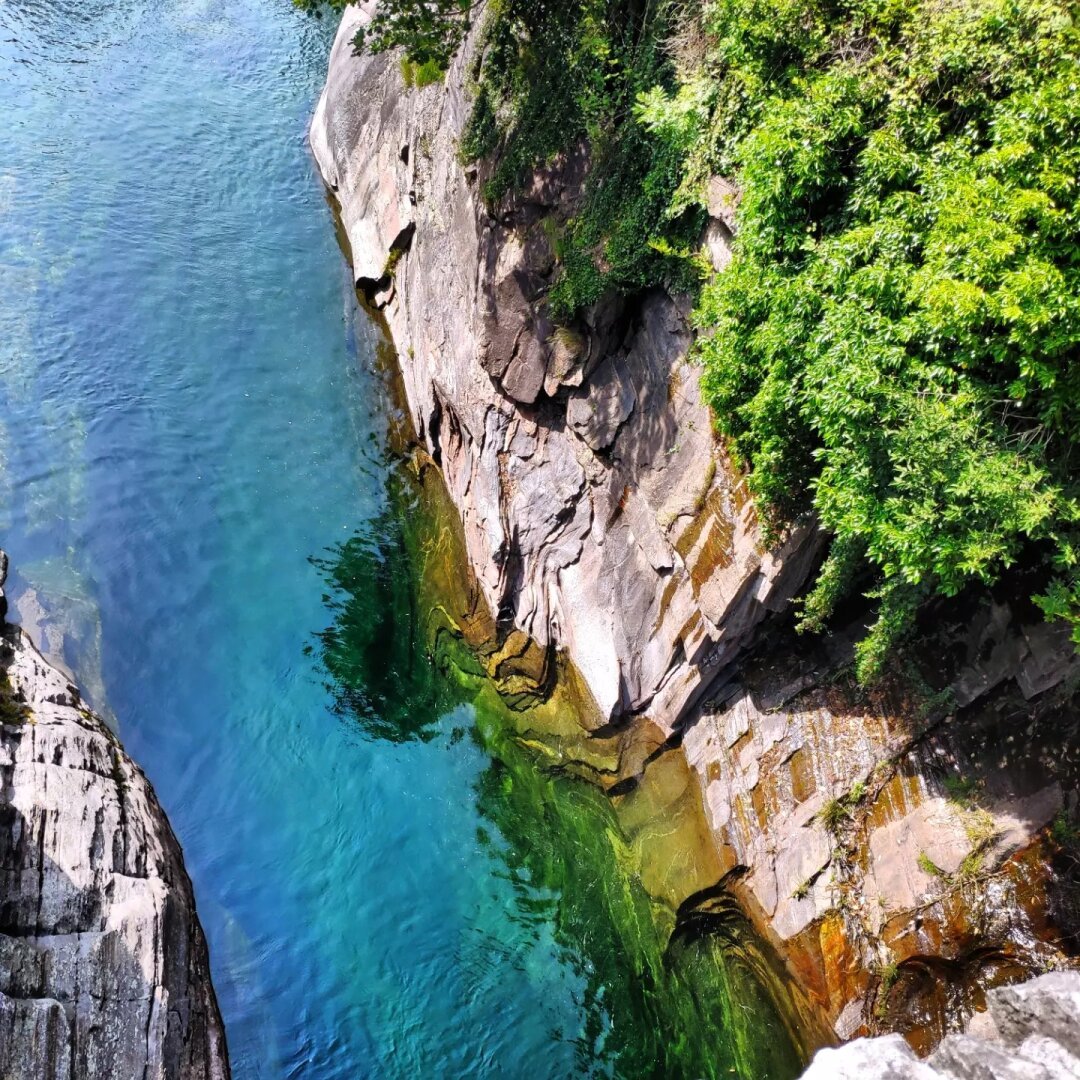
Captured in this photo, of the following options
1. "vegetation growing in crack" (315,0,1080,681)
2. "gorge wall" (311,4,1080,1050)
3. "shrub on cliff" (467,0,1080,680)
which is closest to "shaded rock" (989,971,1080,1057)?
"vegetation growing in crack" (315,0,1080,681)

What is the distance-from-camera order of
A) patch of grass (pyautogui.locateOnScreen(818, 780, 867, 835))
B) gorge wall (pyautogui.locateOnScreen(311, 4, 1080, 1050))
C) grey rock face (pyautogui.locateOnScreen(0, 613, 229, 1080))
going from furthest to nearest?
patch of grass (pyautogui.locateOnScreen(818, 780, 867, 835)), gorge wall (pyautogui.locateOnScreen(311, 4, 1080, 1050)), grey rock face (pyautogui.locateOnScreen(0, 613, 229, 1080))

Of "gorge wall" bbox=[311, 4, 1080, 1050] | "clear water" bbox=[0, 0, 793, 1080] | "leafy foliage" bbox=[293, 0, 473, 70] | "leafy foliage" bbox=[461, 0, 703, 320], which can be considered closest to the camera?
"gorge wall" bbox=[311, 4, 1080, 1050]

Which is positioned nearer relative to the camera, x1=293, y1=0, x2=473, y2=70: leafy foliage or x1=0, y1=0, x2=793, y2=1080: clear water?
x1=0, y1=0, x2=793, y2=1080: clear water

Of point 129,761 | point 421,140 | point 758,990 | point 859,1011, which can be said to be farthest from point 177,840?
point 421,140

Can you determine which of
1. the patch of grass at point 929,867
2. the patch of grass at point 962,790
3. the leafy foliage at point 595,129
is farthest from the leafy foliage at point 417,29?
the patch of grass at point 929,867

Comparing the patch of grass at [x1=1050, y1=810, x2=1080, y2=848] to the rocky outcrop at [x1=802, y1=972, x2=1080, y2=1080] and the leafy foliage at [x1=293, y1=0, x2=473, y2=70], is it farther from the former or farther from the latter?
the leafy foliage at [x1=293, y1=0, x2=473, y2=70]

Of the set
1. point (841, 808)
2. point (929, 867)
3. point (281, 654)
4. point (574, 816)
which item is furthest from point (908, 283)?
point (281, 654)
